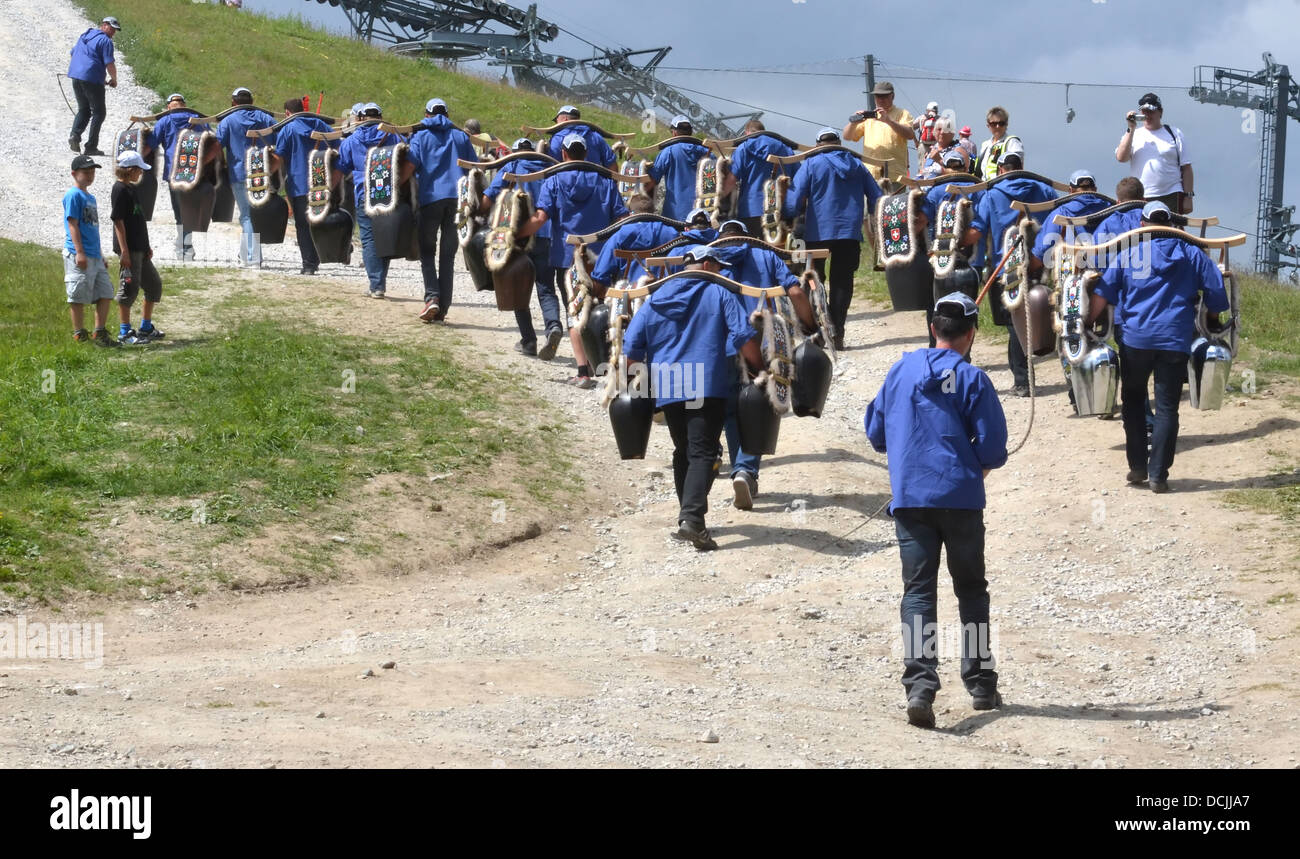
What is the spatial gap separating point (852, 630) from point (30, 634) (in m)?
4.31

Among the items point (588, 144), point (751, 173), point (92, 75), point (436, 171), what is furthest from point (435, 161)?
point (92, 75)

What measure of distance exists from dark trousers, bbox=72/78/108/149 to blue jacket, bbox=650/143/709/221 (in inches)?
392

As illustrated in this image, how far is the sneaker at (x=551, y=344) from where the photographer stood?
15.2 m

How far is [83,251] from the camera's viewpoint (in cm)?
1313

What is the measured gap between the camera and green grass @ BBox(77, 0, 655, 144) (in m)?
28.5

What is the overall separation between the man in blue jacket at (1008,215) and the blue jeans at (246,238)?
8.09 meters

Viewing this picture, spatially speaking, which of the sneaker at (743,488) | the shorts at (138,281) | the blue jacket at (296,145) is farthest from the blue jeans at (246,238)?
the sneaker at (743,488)

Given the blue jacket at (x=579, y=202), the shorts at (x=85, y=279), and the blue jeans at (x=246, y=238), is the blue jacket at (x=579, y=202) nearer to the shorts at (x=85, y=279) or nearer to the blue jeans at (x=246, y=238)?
the shorts at (x=85, y=279)

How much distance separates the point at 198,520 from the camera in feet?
34.3

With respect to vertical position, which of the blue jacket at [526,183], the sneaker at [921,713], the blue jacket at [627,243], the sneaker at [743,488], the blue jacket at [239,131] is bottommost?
the sneaker at [921,713]

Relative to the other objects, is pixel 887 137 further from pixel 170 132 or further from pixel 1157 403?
pixel 170 132

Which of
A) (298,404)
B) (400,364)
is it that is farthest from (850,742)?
(400,364)

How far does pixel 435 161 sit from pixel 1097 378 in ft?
22.7

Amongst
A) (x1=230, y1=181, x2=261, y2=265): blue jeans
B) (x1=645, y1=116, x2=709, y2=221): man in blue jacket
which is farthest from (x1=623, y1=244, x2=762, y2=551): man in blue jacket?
(x1=230, y1=181, x2=261, y2=265): blue jeans
